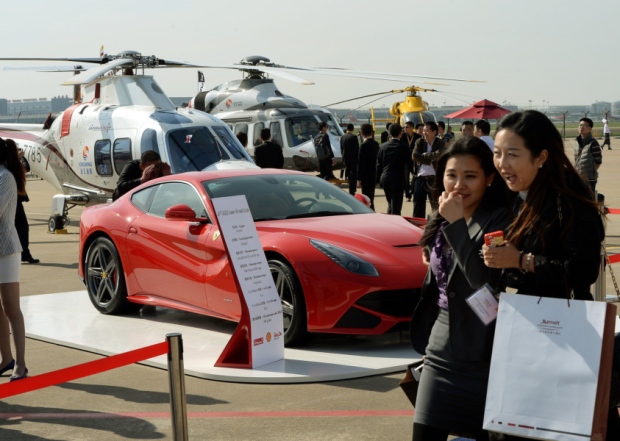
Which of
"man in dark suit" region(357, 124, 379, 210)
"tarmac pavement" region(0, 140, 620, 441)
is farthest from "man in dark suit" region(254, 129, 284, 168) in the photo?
"tarmac pavement" region(0, 140, 620, 441)

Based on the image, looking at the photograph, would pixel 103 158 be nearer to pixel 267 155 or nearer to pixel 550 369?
pixel 267 155

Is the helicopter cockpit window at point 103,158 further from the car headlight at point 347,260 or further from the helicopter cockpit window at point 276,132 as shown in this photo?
the helicopter cockpit window at point 276,132

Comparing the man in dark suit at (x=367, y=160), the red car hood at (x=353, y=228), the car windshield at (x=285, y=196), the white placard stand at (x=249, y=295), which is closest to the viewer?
the white placard stand at (x=249, y=295)

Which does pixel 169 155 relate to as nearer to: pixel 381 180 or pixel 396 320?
pixel 381 180

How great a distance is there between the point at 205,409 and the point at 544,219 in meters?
3.53

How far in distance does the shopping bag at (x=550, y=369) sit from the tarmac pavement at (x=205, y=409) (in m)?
2.45

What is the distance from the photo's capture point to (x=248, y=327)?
7.48 m

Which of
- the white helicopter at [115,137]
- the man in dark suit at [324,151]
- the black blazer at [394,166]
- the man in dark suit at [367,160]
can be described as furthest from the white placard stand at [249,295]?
the man in dark suit at [324,151]

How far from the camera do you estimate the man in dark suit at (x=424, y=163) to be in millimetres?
14906

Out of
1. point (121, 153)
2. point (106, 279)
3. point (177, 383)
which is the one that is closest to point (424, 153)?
point (121, 153)

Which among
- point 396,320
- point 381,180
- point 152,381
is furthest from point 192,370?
point 381,180

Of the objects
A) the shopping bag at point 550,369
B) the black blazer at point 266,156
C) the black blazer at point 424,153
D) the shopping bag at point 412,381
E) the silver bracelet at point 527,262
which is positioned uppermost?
the silver bracelet at point 527,262

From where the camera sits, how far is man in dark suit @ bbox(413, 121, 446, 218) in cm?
1491

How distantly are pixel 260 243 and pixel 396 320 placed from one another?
1.19 meters
